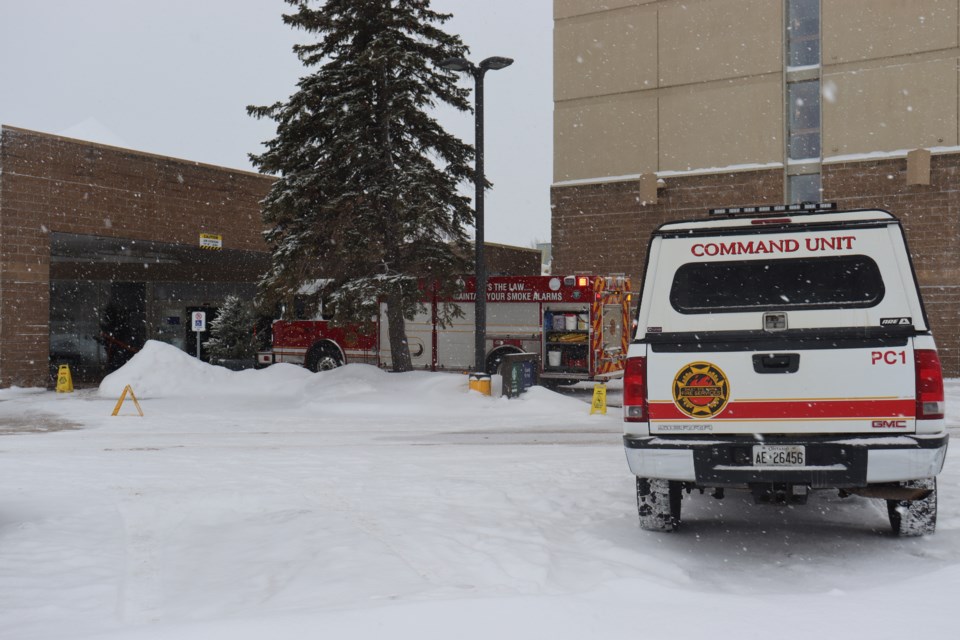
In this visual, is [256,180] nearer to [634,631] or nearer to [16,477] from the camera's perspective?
[16,477]

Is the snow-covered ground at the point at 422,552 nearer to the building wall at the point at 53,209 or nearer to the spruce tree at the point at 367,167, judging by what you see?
the spruce tree at the point at 367,167

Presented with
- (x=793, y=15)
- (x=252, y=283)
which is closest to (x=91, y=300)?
(x=252, y=283)

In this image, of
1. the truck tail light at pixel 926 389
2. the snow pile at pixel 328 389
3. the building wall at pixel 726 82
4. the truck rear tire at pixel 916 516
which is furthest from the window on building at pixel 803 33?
the truck tail light at pixel 926 389

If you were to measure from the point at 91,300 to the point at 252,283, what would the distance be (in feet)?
23.9

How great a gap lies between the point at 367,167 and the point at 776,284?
14.6m

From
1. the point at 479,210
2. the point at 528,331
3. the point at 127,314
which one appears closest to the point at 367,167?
the point at 479,210

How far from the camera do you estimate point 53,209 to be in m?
23.1

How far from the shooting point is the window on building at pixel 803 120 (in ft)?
90.8

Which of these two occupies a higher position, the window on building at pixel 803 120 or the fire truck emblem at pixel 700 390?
the window on building at pixel 803 120

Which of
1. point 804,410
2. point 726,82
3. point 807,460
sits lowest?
point 807,460

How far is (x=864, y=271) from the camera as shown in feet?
22.1

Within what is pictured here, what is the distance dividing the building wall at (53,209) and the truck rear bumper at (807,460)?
66.2 ft

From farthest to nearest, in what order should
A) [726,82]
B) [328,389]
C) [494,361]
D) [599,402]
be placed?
[726,82] < [494,361] < [328,389] < [599,402]

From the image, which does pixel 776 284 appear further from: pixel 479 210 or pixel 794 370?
pixel 479 210
